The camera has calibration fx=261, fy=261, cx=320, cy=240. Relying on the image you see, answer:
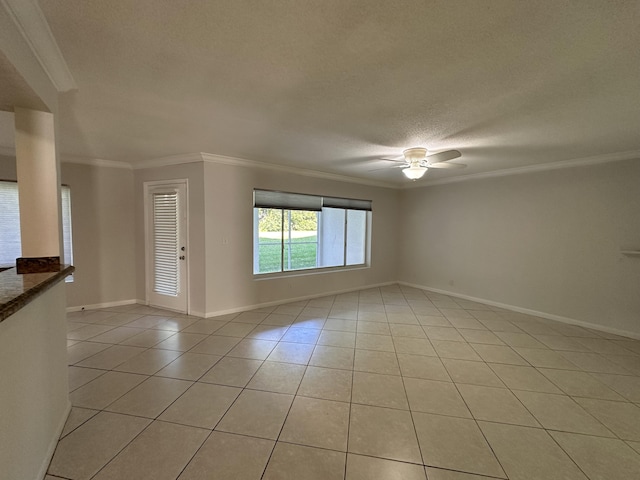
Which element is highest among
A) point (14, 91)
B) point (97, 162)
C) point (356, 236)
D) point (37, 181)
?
point (97, 162)

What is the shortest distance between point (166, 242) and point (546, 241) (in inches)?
228

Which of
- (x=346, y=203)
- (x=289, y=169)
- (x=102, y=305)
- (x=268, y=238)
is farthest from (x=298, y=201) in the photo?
(x=102, y=305)

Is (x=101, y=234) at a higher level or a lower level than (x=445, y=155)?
lower

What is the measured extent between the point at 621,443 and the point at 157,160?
553 cm

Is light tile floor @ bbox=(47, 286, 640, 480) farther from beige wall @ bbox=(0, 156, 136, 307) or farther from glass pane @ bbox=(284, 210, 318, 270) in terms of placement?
glass pane @ bbox=(284, 210, 318, 270)

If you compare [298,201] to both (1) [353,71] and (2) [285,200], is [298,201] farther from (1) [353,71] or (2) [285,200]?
(1) [353,71]

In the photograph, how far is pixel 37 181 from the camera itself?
5.27ft

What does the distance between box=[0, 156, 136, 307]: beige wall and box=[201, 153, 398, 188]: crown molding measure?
171 cm

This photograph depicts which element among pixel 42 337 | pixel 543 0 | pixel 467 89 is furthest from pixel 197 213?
pixel 543 0

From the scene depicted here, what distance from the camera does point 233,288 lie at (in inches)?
156

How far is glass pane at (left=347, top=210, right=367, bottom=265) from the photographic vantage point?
228 inches

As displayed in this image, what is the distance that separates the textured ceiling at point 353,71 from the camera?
1195 mm

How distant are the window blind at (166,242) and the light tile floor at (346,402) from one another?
682 millimetres

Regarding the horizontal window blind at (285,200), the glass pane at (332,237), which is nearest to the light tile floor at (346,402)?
the horizontal window blind at (285,200)
